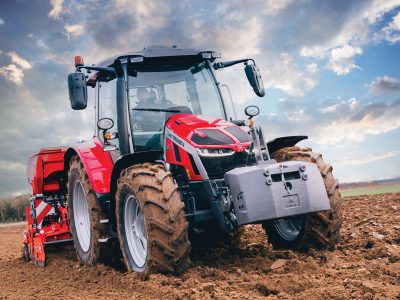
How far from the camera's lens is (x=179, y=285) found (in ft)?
17.3

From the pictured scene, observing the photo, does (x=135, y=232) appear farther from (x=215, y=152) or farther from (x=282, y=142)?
(x=282, y=142)

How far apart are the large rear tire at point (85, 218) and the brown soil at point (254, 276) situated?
0.24 meters

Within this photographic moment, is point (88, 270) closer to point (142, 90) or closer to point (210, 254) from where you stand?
point (210, 254)

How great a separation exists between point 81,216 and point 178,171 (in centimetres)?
264

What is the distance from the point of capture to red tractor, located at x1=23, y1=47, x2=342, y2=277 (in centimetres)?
556

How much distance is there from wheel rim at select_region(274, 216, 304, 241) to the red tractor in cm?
1

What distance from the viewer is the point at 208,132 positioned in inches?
245

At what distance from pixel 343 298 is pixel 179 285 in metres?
1.71

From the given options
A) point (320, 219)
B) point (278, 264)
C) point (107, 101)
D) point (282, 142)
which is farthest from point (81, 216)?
point (320, 219)

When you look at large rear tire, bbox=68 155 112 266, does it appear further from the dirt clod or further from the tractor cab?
the dirt clod

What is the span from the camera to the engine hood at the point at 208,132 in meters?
6.14

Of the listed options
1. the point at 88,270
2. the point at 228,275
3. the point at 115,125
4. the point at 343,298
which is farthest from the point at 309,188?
the point at 88,270

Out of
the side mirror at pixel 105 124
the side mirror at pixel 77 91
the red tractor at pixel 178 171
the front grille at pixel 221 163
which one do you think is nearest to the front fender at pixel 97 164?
the red tractor at pixel 178 171

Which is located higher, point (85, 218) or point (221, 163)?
point (221, 163)
